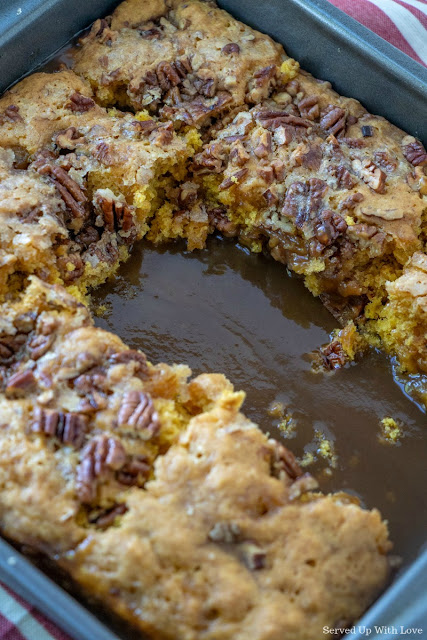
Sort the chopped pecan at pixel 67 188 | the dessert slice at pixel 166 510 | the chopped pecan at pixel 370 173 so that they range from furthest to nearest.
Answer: the chopped pecan at pixel 370 173, the chopped pecan at pixel 67 188, the dessert slice at pixel 166 510

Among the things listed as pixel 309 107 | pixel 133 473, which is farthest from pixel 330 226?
pixel 133 473

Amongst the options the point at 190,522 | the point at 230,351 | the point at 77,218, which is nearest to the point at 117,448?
the point at 190,522

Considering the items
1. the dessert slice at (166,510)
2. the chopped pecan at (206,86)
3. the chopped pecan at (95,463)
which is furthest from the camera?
the chopped pecan at (206,86)

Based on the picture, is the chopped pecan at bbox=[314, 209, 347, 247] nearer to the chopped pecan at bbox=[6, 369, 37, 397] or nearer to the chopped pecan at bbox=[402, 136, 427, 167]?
the chopped pecan at bbox=[402, 136, 427, 167]

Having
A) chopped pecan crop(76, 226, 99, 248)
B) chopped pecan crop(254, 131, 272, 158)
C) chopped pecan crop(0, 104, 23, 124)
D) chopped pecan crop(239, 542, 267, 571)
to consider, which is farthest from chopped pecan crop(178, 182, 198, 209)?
chopped pecan crop(239, 542, 267, 571)

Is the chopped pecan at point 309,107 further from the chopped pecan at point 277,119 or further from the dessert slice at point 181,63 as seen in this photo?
the dessert slice at point 181,63

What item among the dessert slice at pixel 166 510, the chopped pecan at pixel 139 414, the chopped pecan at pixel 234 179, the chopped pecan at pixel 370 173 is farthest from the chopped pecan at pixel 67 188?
the chopped pecan at pixel 370 173
